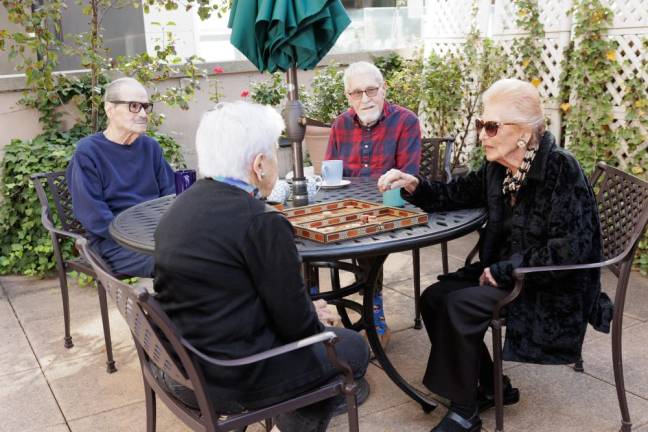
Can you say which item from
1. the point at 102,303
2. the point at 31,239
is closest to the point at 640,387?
the point at 102,303

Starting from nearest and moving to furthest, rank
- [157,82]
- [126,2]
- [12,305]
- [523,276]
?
[523,276] < [12,305] < [126,2] < [157,82]

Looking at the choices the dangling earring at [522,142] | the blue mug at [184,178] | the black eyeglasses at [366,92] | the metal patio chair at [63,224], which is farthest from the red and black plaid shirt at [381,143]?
the metal patio chair at [63,224]

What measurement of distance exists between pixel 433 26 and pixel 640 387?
14.6 feet

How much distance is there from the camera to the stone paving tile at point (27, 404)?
2.93m

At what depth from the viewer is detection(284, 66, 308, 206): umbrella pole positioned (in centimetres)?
283

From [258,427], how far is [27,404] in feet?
3.63

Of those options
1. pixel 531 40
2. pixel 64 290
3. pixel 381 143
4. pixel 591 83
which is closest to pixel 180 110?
pixel 64 290

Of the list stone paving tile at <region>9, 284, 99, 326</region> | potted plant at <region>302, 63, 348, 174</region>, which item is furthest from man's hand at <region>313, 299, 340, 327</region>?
potted plant at <region>302, 63, 348, 174</region>

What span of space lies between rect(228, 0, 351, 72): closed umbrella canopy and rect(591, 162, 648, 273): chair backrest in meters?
1.31

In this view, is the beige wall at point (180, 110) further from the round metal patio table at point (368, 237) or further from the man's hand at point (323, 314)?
the man's hand at point (323, 314)

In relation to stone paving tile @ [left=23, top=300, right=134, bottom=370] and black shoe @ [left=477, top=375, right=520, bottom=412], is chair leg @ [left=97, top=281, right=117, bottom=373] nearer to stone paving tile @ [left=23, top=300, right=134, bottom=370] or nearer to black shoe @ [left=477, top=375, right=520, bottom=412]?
stone paving tile @ [left=23, top=300, right=134, bottom=370]

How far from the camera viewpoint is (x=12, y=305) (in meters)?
4.39

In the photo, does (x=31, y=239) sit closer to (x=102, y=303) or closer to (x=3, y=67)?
(x=102, y=303)

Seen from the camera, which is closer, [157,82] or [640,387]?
[640,387]
